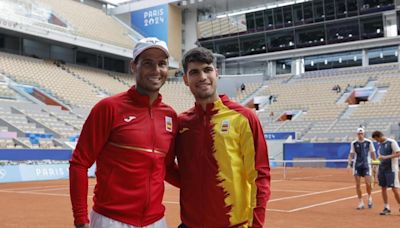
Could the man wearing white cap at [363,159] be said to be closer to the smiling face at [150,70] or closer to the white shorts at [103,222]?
the smiling face at [150,70]

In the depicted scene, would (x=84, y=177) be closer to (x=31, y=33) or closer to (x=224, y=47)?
(x=31, y=33)

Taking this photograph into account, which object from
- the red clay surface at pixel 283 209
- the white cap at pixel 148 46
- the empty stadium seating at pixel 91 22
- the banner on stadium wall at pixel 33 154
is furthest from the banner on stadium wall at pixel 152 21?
the white cap at pixel 148 46

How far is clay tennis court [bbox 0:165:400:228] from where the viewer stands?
836 cm

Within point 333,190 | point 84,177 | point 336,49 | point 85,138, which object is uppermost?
point 336,49

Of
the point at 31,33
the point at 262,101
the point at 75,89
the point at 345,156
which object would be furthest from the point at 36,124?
the point at 262,101

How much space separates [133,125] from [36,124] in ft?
77.4

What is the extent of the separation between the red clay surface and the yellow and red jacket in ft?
17.4

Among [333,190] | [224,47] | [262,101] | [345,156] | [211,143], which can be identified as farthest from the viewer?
[224,47]

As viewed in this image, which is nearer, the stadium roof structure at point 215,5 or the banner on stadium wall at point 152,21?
the stadium roof structure at point 215,5

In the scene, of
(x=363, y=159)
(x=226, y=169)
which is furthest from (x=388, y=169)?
(x=226, y=169)

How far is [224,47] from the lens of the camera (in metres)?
47.3

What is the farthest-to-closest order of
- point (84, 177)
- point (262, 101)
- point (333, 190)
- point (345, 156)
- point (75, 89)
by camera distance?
point (262, 101)
point (75, 89)
point (345, 156)
point (333, 190)
point (84, 177)

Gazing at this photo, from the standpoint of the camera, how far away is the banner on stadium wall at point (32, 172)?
17.4 m

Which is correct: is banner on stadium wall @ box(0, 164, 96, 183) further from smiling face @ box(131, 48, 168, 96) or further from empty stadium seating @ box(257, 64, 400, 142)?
empty stadium seating @ box(257, 64, 400, 142)
